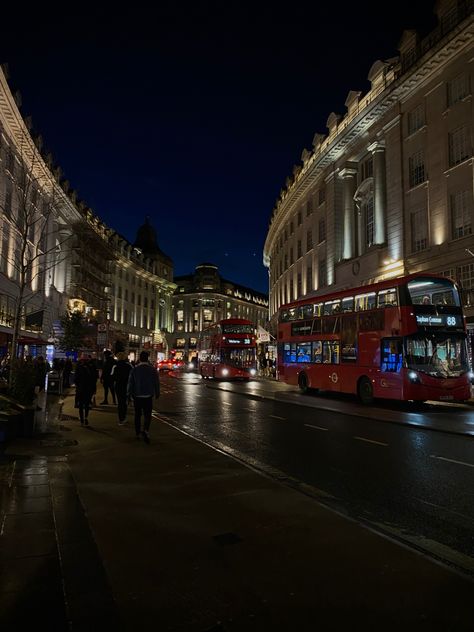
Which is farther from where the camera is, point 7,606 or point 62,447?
point 62,447

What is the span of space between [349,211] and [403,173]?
737 centimetres

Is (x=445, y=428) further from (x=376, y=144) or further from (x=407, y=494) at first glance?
(x=376, y=144)

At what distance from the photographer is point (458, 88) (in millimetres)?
26812

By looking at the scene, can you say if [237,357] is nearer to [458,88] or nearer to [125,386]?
[458,88]

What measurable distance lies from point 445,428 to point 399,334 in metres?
5.38

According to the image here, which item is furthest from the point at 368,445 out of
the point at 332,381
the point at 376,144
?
the point at 376,144

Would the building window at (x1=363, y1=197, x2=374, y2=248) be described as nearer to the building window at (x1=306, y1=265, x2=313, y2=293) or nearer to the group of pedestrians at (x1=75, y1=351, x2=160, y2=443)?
the building window at (x1=306, y1=265, x2=313, y2=293)

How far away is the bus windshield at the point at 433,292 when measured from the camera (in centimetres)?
1755

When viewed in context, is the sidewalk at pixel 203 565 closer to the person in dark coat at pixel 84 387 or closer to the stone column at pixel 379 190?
the person in dark coat at pixel 84 387

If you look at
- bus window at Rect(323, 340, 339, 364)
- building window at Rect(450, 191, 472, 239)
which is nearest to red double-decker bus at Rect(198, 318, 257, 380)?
bus window at Rect(323, 340, 339, 364)

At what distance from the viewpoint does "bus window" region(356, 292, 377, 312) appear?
18967 millimetres

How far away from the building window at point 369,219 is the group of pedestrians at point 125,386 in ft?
80.6

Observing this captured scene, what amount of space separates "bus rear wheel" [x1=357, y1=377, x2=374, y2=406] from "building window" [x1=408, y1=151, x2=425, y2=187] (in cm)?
1579

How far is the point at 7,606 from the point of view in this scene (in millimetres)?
3312
